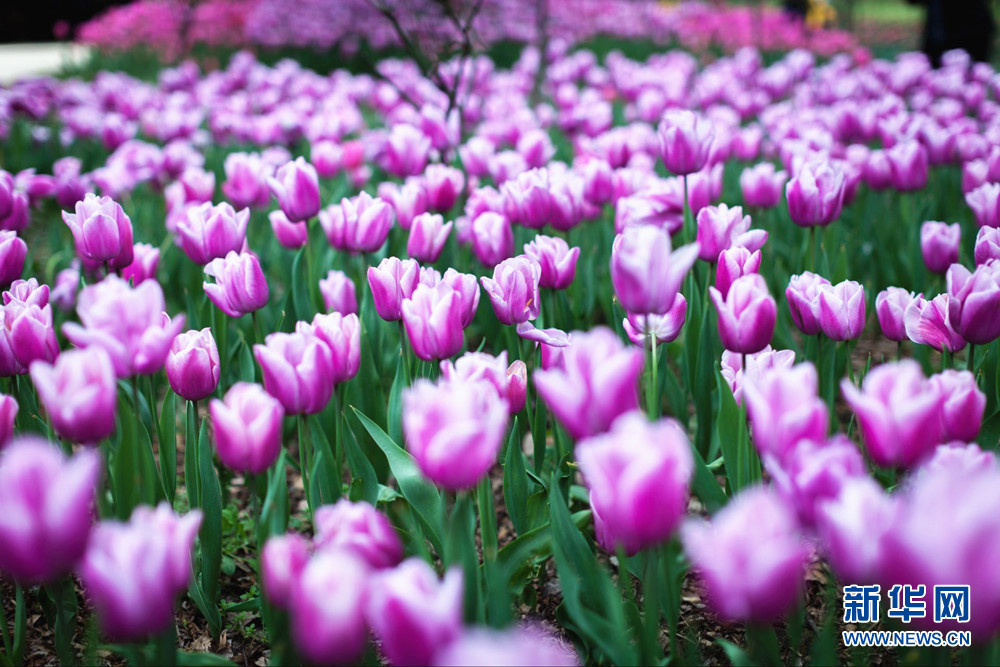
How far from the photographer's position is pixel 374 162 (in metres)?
4.31

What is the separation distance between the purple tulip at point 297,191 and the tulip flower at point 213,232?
138 millimetres

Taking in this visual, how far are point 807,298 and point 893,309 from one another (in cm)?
24

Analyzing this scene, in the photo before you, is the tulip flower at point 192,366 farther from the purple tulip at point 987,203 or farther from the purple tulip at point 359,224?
the purple tulip at point 987,203

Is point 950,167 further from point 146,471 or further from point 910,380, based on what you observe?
point 146,471

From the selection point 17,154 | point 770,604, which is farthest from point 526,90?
point 770,604

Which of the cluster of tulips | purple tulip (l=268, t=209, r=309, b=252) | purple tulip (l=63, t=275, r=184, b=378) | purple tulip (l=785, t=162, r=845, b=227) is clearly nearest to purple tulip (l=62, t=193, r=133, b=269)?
the cluster of tulips

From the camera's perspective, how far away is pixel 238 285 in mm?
1760

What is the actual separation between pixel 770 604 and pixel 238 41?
12.7 metres

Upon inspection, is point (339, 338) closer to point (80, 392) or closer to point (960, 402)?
point (80, 392)

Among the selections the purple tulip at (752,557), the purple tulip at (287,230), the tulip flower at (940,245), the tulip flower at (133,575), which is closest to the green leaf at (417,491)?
the tulip flower at (133,575)

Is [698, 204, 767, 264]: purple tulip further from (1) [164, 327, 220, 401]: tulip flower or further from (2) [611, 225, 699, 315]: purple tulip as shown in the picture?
(1) [164, 327, 220, 401]: tulip flower

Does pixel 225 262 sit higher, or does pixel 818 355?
pixel 225 262

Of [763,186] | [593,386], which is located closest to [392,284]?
[593,386]

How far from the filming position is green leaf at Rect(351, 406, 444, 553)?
151 centimetres
